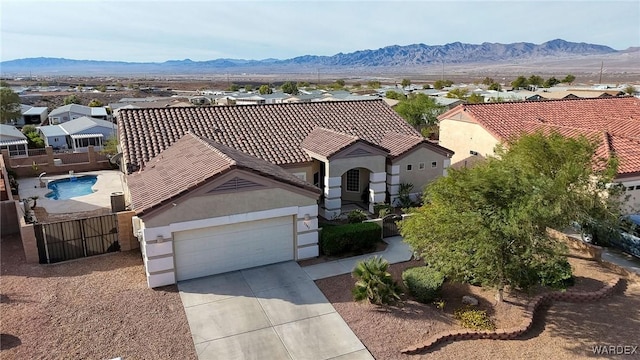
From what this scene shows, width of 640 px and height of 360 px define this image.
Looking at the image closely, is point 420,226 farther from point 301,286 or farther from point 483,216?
point 301,286

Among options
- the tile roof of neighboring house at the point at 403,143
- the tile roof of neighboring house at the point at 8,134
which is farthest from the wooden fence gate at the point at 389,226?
the tile roof of neighboring house at the point at 8,134

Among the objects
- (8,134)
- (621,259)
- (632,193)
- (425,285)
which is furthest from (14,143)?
(632,193)

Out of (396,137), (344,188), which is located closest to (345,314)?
(344,188)

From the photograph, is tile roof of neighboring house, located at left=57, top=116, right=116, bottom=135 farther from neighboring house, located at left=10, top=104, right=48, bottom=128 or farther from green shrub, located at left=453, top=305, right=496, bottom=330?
green shrub, located at left=453, top=305, right=496, bottom=330

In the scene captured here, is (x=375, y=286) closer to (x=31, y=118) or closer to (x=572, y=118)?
(x=572, y=118)

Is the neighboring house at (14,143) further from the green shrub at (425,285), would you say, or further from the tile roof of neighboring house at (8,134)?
the green shrub at (425,285)

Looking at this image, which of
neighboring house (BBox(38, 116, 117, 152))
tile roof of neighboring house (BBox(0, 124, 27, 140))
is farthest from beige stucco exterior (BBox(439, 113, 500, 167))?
tile roof of neighboring house (BBox(0, 124, 27, 140))
